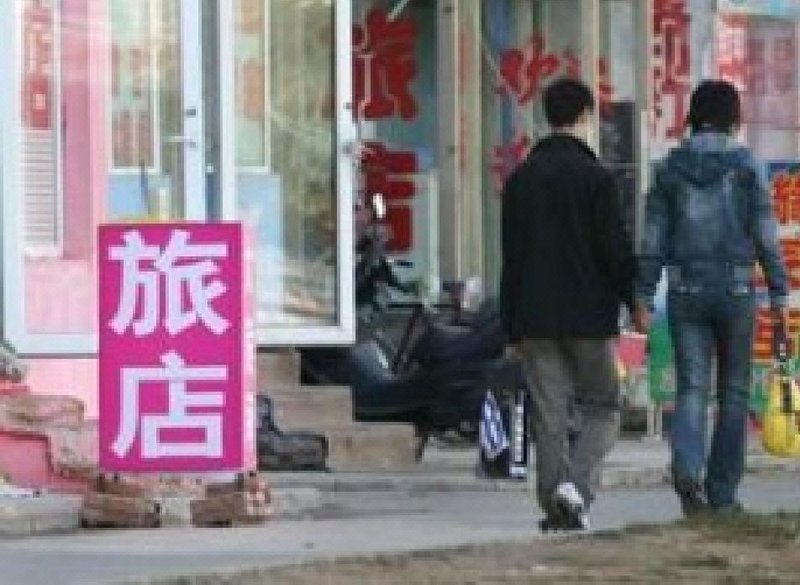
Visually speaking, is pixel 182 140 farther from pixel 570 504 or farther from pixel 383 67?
pixel 383 67

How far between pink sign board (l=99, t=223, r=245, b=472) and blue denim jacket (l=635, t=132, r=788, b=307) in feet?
6.47

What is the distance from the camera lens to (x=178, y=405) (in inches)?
448

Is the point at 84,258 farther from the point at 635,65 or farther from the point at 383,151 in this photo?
the point at 635,65

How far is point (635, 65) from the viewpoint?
70.8 ft

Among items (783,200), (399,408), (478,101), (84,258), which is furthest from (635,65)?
(84,258)

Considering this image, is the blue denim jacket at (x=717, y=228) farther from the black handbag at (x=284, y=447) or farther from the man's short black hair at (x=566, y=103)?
the black handbag at (x=284, y=447)

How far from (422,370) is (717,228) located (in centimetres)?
582

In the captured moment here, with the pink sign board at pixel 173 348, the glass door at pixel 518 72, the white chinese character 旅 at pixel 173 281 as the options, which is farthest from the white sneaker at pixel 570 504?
the glass door at pixel 518 72

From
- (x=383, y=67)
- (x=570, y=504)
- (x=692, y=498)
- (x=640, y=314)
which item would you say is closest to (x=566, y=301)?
(x=640, y=314)

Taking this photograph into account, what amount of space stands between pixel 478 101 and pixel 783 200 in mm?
3861

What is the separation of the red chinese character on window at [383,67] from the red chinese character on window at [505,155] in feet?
2.62

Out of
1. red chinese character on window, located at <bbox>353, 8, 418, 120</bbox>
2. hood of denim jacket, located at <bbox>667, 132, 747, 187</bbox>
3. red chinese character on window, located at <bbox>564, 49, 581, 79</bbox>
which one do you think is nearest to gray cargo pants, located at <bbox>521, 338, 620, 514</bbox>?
hood of denim jacket, located at <bbox>667, 132, 747, 187</bbox>

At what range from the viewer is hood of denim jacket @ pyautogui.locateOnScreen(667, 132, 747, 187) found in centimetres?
1073

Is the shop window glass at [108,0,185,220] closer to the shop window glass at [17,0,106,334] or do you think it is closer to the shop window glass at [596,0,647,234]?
the shop window glass at [17,0,106,334]
